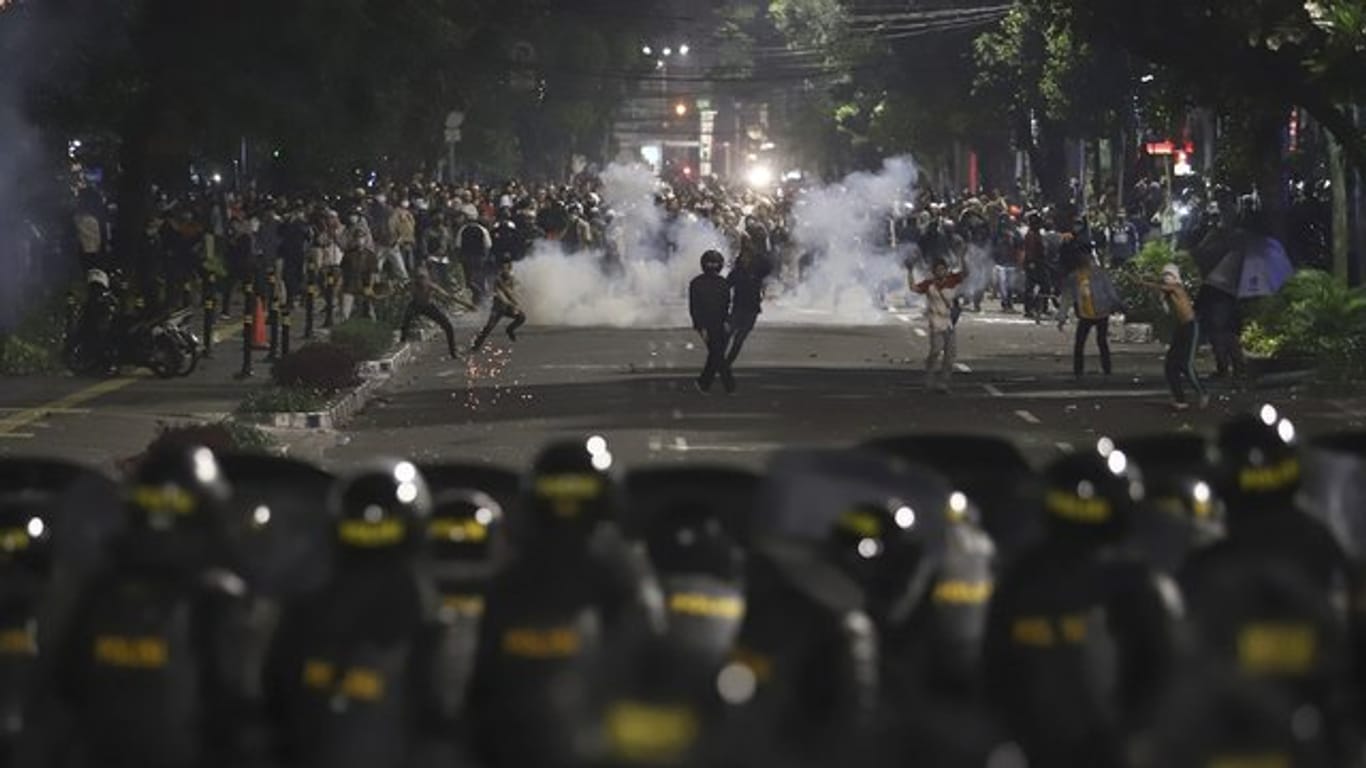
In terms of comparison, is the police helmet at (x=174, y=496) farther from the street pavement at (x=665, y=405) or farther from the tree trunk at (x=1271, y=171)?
the tree trunk at (x=1271, y=171)

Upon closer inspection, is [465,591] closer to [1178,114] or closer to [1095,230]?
[1178,114]

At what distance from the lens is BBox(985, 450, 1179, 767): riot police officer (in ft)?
25.7

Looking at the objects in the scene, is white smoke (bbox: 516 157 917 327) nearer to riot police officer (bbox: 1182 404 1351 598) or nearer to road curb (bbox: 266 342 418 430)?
road curb (bbox: 266 342 418 430)

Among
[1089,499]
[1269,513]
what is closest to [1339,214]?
[1269,513]

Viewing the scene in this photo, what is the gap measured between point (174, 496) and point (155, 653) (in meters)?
0.56

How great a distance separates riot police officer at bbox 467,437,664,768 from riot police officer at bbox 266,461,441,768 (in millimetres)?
205

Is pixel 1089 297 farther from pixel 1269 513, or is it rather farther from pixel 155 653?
pixel 155 653

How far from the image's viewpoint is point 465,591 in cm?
848

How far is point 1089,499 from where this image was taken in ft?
26.1

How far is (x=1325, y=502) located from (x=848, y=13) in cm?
7883

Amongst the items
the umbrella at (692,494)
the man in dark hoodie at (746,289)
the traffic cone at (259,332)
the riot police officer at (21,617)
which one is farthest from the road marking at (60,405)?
the umbrella at (692,494)

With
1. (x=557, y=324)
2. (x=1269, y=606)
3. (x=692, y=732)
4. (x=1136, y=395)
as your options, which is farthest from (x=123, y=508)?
(x=557, y=324)

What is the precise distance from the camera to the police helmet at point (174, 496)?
8.41m

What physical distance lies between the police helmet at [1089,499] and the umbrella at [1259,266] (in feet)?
87.0
